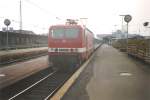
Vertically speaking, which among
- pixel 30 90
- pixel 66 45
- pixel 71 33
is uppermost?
pixel 71 33

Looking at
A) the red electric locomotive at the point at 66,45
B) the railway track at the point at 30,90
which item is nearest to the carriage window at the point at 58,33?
the red electric locomotive at the point at 66,45

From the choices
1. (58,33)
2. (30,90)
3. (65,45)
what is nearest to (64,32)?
(58,33)

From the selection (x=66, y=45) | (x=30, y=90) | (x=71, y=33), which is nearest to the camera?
(x=30, y=90)

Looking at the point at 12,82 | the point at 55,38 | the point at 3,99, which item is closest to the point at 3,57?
the point at 55,38

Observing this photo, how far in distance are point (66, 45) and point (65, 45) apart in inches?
2.6

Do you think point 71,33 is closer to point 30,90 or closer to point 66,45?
point 66,45

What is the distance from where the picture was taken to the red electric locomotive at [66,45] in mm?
20828

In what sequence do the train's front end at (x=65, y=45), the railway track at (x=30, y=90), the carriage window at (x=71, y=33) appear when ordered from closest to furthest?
the railway track at (x=30, y=90)
the train's front end at (x=65, y=45)
the carriage window at (x=71, y=33)

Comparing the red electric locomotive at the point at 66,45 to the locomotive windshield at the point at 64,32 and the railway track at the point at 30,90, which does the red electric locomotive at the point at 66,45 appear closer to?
the locomotive windshield at the point at 64,32

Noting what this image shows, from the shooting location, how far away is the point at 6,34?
37188 mm

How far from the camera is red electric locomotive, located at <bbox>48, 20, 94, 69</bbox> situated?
20.8m

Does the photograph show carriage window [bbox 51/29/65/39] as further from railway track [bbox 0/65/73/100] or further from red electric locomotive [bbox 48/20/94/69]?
railway track [bbox 0/65/73/100]

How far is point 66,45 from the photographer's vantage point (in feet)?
69.7

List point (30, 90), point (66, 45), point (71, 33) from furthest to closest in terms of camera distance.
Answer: point (71, 33) < point (66, 45) < point (30, 90)
